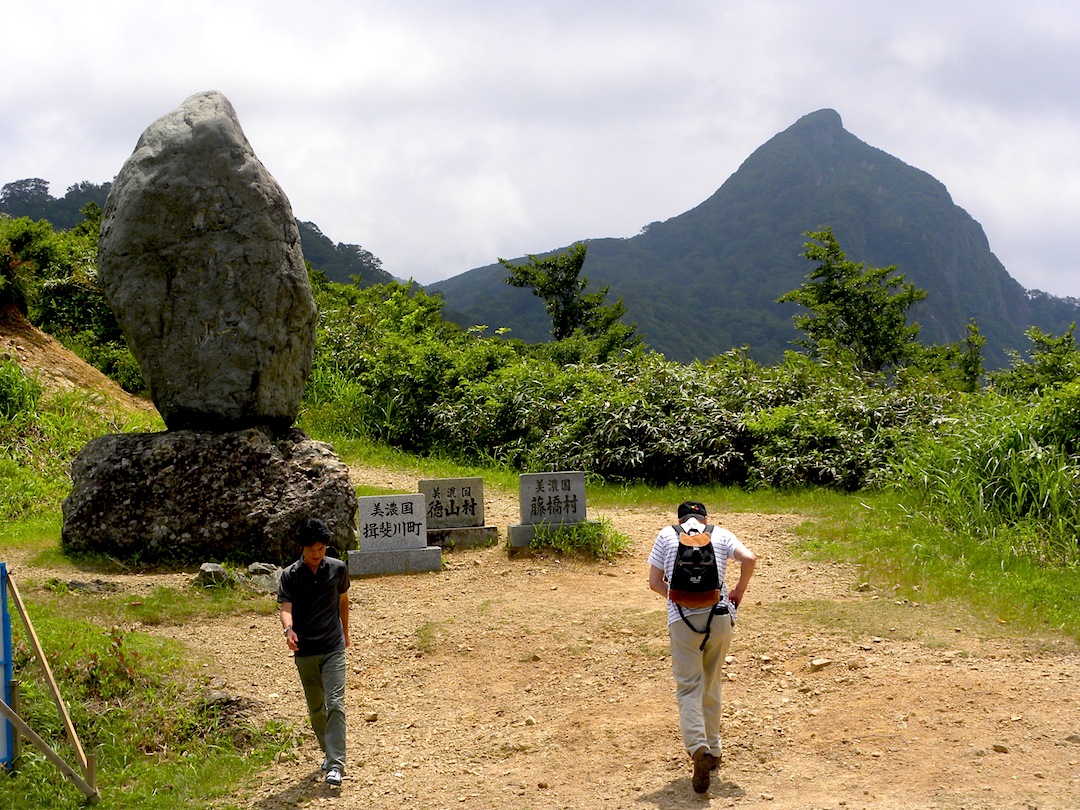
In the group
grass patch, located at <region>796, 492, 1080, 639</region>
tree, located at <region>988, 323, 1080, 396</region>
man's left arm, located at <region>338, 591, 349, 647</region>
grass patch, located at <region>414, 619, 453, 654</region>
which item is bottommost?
grass patch, located at <region>414, 619, 453, 654</region>

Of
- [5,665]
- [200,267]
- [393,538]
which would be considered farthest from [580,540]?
[5,665]

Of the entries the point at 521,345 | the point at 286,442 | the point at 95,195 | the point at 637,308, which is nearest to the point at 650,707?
the point at 286,442

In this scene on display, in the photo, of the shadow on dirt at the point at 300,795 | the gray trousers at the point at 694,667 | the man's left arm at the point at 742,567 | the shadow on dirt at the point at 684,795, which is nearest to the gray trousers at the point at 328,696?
the shadow on dirt at the point at 300,795

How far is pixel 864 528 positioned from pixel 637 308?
2137 inches

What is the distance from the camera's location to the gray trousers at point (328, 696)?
5188mm

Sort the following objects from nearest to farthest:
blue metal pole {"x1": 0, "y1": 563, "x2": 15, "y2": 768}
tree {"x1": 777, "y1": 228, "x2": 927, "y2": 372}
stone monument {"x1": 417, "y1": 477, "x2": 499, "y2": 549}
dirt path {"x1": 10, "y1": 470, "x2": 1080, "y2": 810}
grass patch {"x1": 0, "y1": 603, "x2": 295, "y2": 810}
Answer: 1. dirt path {"x1": 10, "y1": 470, "x2": 1080, "y2": 810}
2. blue metal pole {"x1": 0, "y1": 563, "x2": 15, "y2": 768}
3. grass patch {"x1": 0, "y1": 603, "x2": 295, "y2": 810}
4. stone monument {"x1": 417, "y1": 477, "x2": 499, "y2": 549}
5. tree {"x1": 777, "y1": 228, "x2": 927, "y2": 372}

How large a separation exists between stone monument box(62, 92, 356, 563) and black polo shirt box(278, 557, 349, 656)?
4.02 m

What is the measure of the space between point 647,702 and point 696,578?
5.30 feet

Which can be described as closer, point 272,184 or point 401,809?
point 401,809

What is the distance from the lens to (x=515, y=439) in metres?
15.7

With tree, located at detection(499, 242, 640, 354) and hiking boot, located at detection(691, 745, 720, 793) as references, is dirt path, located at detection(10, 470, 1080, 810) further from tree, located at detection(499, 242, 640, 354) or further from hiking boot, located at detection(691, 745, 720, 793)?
tree, located at detection(499, 242, 640, 354)

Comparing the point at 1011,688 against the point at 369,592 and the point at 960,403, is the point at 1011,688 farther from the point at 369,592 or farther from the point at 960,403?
the point at 960,403

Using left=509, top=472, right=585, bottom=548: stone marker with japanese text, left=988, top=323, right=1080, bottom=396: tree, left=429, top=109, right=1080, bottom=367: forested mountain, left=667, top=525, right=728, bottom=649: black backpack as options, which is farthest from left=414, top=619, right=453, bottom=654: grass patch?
left=429, top=109, right=1080, bottom=367: forested mountain

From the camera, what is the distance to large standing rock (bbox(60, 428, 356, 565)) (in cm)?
907
